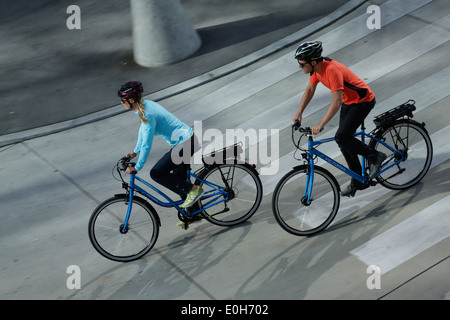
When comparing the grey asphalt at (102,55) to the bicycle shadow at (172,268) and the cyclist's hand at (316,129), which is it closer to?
the bicycle shadow at (172,268)

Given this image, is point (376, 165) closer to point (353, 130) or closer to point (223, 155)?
point (353, 130)

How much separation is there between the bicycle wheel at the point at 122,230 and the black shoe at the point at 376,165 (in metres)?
2.54

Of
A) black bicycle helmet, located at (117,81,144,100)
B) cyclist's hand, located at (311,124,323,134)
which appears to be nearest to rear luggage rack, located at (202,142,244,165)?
cyclist's hand, located at (311,124,323,134)

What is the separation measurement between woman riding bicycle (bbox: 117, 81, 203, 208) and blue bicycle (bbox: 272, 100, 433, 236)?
1.06 meters

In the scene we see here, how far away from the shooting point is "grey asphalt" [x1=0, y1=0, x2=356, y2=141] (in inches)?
429

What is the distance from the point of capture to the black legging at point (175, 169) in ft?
22.7

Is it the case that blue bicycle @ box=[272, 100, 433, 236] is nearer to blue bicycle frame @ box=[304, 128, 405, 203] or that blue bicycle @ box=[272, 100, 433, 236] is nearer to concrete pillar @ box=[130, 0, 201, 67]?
blue bicycle frame @ box=[304, 128, 405, 203]

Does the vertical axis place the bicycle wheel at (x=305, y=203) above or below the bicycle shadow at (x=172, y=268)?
above

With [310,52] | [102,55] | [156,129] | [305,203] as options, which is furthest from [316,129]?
[102,55]

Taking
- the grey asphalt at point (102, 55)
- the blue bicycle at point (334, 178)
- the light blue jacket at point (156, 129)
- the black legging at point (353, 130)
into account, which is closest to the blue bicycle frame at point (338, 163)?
the blue bicycle at point (334, 178)

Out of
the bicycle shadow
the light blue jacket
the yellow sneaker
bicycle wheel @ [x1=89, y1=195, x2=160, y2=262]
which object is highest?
the light blue jacket
